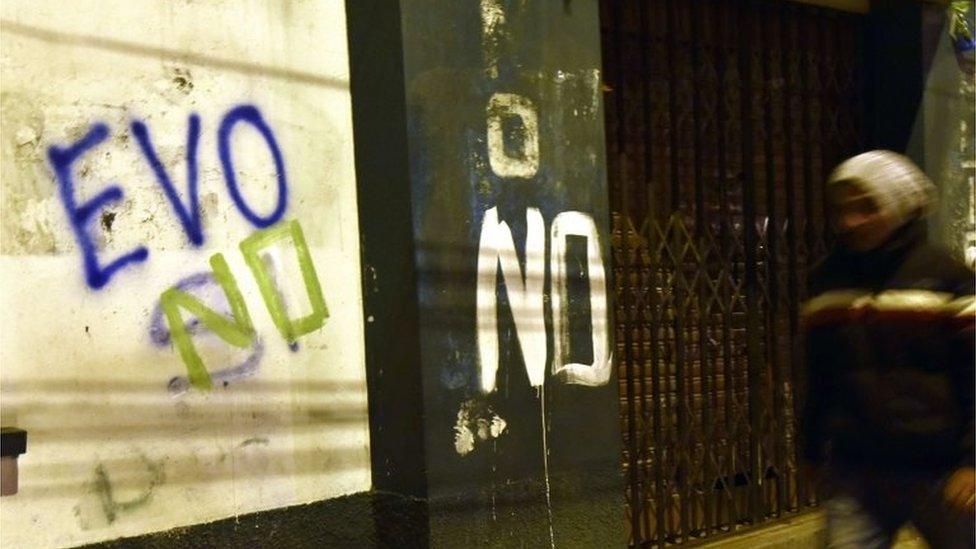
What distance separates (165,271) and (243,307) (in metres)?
0.35

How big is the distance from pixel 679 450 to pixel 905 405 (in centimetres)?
262

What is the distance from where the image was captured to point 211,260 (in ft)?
13.7

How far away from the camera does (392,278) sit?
14.7 feet

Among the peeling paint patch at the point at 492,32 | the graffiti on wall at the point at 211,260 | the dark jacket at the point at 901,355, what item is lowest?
the dark jacket at the point at 901,355

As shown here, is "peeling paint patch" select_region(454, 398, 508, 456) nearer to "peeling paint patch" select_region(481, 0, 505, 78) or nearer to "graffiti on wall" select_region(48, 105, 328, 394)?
"graffiti on wall" select_region(48, 105, 328, 394)

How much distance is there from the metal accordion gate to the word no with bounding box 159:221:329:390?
1735 mm

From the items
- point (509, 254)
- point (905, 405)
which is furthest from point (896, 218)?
point (509, 254)

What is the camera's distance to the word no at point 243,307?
4.11 m

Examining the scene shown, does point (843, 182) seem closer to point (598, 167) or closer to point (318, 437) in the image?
point (598, 167)

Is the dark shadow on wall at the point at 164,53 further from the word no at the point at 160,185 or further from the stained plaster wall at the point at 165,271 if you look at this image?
the word no at the point at 160,185

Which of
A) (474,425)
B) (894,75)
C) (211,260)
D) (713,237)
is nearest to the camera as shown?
(211,260)

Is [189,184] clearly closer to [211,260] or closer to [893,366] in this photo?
[211,260]

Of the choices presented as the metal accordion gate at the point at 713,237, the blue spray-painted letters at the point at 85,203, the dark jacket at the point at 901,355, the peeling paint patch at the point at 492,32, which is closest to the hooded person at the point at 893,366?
the dark jacket at the point at 901,355

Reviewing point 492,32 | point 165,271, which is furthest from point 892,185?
point 165,271
